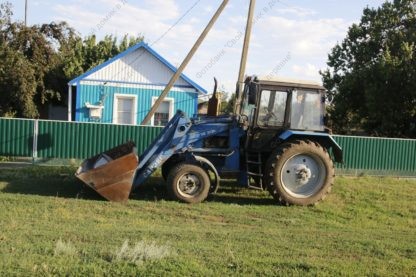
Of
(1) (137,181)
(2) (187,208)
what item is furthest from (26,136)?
(2) (187,208)

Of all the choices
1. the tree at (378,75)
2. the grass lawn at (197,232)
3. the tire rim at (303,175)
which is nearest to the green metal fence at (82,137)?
the grass lawn at (197,232)

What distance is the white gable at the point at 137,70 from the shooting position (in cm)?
2231

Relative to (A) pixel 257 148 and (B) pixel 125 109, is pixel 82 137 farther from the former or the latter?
(A) pixel 257 148

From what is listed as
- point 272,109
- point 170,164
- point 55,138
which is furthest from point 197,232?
point 55,138

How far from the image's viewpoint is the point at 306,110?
37.7 feet

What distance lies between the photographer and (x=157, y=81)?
2256cm

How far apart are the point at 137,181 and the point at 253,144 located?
8.43ft

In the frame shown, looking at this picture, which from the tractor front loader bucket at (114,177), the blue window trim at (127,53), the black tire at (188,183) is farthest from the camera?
the blue window trim at (127,53)

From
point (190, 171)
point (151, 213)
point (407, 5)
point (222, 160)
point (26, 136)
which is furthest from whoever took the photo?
point (407, 5)

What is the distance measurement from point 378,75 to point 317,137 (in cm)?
1619

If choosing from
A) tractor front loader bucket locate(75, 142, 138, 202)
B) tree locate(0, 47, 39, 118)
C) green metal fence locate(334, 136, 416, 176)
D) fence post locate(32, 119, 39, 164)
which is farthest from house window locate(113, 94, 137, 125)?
tractor front loader bucket locate(75, 142, 138, 202)

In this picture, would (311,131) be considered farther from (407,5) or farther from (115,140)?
(407,5)

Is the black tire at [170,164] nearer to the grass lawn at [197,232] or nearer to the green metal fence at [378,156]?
the grass lawn at [197,232]

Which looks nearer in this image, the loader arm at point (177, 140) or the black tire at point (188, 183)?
the black tire at point (188, 183)
